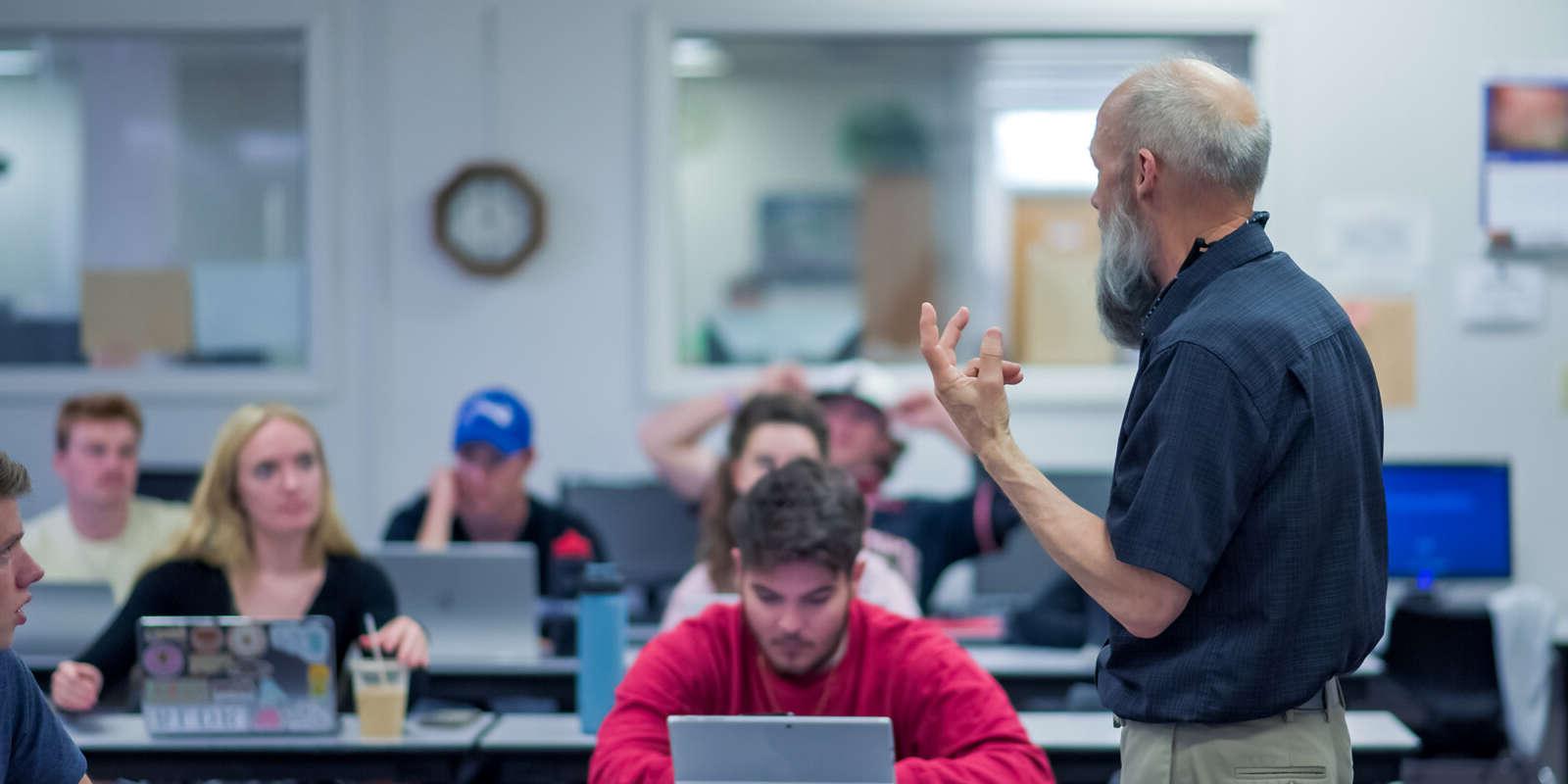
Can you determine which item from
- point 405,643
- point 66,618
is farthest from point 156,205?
point 405,643

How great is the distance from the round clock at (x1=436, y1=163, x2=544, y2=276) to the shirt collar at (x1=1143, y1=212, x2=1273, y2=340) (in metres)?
3.80

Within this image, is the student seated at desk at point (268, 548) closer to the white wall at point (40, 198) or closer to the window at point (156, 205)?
the window at point (156, 205)

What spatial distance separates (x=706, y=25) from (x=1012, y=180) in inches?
46.5

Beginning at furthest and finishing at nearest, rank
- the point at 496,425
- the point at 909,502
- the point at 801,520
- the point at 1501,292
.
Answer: the point at 1501,292, the point at 909,502, the point at 496,425, the point at 801,520

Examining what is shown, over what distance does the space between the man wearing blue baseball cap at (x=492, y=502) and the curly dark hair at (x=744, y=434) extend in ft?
2.35

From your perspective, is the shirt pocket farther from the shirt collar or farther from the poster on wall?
the poster on wall

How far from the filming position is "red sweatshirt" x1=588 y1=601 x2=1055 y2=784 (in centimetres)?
212

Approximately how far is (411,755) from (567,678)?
0.67 metres

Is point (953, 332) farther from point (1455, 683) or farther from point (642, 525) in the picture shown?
point (1455, 683)

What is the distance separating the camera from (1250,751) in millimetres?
1580

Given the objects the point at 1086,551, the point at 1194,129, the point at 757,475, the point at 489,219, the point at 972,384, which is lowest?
the point at 757,475

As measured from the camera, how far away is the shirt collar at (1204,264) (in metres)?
1.59

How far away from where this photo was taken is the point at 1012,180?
538 cm

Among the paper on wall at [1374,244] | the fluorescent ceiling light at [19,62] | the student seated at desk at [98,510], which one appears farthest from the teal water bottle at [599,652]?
the fluorescent ceiling light at [19,62]
